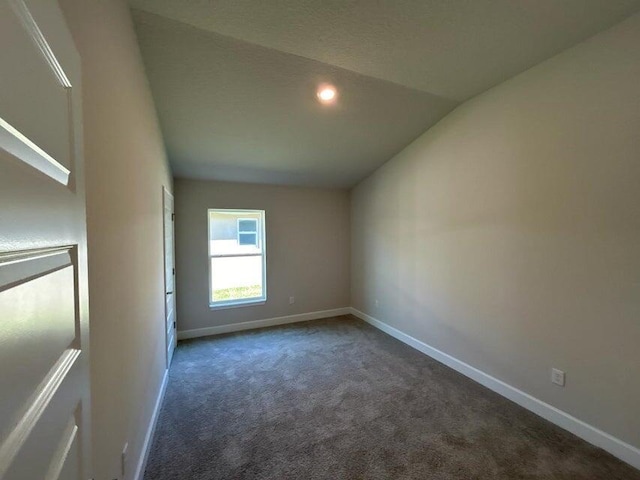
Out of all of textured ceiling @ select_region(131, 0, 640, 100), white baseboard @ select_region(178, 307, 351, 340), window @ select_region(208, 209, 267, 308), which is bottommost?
white baseboard @ select_region(178, 307, 351, 340)

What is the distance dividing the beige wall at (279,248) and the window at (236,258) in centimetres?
12

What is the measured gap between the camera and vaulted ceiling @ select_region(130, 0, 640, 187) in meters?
1.72

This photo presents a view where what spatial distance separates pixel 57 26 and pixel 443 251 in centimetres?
330

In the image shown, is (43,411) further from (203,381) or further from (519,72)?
(519,72)

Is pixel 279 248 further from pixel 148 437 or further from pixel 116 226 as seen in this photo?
pixel 116 226

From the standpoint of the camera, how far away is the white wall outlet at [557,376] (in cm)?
217

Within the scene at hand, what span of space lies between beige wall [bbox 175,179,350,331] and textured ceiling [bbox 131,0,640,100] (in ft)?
8.48

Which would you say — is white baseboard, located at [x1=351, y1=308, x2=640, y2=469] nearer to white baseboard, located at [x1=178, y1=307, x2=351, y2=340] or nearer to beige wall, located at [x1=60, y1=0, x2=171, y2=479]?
white baseboard, located at [x1=178, y1=307, x2=351, y2=340]

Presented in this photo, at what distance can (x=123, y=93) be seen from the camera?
4.91ft

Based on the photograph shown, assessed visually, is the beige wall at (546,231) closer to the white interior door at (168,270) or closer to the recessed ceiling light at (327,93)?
the recessed ceiling light at (327,93)

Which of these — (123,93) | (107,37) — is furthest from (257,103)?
(107,37)

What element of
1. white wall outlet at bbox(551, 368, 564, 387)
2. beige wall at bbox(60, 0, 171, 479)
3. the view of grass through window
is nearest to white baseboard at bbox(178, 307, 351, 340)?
the view of grass through window

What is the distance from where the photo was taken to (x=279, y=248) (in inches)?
181

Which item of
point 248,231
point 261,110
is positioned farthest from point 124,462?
point 248,231
